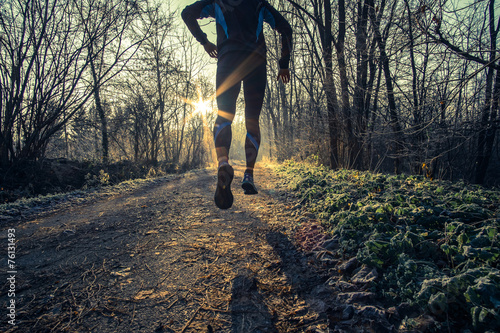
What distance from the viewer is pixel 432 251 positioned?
A: 3.77 feet

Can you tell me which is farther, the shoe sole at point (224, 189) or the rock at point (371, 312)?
the shoe sole at point (224, 189)

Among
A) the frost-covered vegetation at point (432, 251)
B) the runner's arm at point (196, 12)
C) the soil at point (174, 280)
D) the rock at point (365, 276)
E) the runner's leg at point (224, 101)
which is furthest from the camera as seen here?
the runner's arm at point (196, 12)

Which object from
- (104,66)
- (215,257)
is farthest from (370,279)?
(104,66)

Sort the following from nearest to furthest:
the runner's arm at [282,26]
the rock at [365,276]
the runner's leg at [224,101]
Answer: the rock at [365,276] → the runner's leg at [224,101] → the runner's arm at [282,26]

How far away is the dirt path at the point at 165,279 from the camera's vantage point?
0.91m

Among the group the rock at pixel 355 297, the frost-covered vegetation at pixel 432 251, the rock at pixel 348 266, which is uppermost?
the frost-covered vegetation at pixel 432 251

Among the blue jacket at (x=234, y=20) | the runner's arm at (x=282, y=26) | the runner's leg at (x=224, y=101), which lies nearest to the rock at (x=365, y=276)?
the runner's leg at (x=224, y=101)

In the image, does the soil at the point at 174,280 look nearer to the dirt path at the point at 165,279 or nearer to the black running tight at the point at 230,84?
the dirt path at the point at 165,279

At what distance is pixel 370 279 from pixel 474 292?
363mm

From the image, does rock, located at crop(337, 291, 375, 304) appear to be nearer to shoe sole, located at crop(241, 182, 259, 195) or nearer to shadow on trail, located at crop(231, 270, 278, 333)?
shadow on trail, located at crop(231, 270, 278, 333)

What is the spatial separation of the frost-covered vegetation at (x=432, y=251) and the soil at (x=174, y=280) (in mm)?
194

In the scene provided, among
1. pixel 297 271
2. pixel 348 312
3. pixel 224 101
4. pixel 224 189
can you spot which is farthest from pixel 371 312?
pixel 224 101

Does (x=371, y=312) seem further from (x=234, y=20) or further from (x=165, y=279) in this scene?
(x=234, y=20)

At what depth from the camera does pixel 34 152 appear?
501 centimetres
